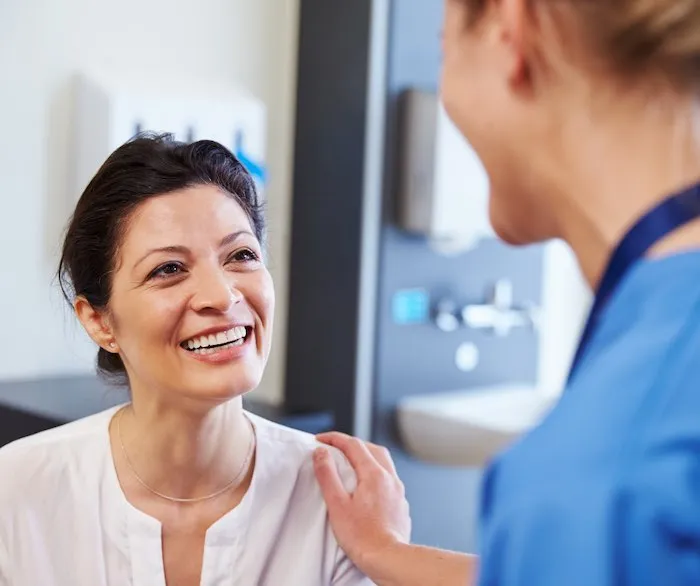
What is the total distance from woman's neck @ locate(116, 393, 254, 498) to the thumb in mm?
129

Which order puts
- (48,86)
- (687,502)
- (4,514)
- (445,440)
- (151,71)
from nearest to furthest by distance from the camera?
(687,502), (4,514), (48,86), (151,71), (445,440)

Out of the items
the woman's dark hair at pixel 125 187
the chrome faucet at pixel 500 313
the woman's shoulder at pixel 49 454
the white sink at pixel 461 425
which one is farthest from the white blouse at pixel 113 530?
the chrome faucet at pixel 500 313

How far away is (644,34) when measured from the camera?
0.69m

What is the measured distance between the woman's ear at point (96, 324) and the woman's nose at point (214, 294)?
0.64 ft

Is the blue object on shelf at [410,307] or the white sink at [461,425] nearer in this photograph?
the white sink at [461,425]

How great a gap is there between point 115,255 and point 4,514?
1.27ft

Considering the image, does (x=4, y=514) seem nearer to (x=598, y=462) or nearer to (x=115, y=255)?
(x=115, y=255)

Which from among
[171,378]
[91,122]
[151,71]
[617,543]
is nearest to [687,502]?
[617,543]

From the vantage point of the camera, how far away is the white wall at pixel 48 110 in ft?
8.75

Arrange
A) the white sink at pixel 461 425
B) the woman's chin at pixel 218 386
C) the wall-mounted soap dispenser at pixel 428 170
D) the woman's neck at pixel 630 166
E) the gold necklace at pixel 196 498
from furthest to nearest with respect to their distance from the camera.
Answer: the wall-mounted soap dispenser at pixel 428 170 → the white sink at pixel 461 425 → the gold necklace at pixel 196 498 → the woman's chin at pixel 218 386 → the woman's neck at pixel 630 166

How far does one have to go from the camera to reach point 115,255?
1.63 m

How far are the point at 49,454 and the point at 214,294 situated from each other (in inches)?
13.4

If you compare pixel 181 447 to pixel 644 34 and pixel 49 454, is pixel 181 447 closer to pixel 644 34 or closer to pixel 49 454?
pixel 49 454

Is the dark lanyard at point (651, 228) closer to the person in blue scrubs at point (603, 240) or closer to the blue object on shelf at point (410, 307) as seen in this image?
the person in blue scrubs at point (603, 240)
